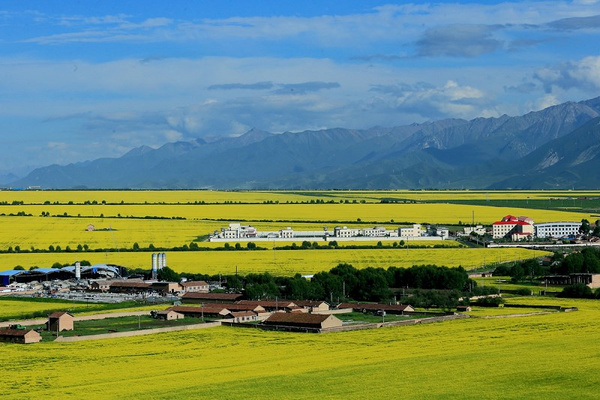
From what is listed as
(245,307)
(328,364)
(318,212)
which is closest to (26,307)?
(245,307)

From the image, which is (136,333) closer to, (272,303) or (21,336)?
(21,336)

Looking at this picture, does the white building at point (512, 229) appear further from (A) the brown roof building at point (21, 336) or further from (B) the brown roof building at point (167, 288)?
(A) the brown roof building at point (21, 336)

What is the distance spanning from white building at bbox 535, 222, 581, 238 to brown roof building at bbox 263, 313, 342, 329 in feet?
167

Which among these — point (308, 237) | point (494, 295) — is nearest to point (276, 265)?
point (494, 295)

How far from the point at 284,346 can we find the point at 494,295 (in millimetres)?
17309

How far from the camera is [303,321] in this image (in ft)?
126

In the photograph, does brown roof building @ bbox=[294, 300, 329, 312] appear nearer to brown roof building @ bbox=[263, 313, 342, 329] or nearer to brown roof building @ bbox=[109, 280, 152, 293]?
brown roof building @ bbox=[263, 313, 342, 329]

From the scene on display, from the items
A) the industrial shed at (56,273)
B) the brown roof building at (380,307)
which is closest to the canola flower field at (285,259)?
the industrial shed at (56,273)

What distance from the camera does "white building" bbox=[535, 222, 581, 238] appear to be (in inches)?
3408

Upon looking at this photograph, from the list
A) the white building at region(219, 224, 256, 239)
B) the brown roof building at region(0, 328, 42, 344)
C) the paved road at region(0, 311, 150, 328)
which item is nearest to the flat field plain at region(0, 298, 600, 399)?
the brown roof building at region(0, 328, 42, 344)

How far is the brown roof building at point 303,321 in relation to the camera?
3766 centimetres

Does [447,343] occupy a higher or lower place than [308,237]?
lower

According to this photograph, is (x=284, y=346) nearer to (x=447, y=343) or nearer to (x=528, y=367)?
(x=447, y=343)

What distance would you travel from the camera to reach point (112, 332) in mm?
36531
